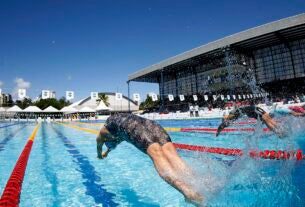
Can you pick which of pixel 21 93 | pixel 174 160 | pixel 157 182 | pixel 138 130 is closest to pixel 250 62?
pixel 21 93

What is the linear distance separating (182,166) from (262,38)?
2647 centimetres

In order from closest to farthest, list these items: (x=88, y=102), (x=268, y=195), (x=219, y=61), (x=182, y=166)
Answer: (x=182, y=166), (x=268, y=195), (x=219, y=61), (x=88, y=102)

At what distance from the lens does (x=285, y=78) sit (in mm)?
28547

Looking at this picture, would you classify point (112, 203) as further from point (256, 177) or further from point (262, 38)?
point (262, 38)

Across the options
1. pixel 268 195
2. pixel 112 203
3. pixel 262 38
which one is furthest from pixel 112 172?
pixel 262 38

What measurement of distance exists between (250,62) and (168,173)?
31.5 meters

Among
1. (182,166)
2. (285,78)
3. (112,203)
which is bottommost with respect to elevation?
(112,203)

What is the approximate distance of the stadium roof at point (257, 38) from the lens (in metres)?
23.1

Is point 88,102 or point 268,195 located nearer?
point 268,195

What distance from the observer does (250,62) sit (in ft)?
103

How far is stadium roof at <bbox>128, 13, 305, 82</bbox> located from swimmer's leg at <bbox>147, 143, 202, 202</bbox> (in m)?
23.8

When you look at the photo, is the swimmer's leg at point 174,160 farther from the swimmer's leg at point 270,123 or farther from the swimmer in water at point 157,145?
the swimmer's leg at point 270,123

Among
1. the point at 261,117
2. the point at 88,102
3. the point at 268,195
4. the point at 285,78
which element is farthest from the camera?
the point at 88,102

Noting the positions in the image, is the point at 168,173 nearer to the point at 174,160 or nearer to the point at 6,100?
the point at 174,160
